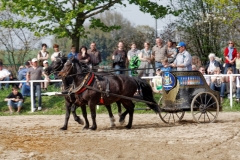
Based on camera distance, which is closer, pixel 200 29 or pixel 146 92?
pixel 146 92

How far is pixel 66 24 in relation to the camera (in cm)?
2417

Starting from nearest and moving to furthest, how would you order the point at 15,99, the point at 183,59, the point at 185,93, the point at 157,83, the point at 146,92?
the point at 185,93 → the point at 146,92 → the point at 183,59 → the point at 157,83 → the point at 15,99

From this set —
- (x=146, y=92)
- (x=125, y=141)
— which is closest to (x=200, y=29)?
(x=146, y=92)

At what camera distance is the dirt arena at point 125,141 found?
10.1 meters

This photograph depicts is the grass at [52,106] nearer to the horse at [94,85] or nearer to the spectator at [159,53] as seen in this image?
the spectator at [159,53]

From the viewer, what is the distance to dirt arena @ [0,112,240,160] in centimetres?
1006

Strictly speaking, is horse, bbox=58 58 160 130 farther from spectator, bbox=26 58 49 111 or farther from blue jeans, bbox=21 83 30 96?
blue jeans, bbox=21 83 30 96

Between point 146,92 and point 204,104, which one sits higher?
point 146,92

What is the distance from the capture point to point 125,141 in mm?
11539

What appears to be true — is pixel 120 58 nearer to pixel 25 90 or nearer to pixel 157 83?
pixel 157 83

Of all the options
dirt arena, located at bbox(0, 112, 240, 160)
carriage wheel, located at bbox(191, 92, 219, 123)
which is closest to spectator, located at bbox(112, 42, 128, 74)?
dirt arena, located at bbox(0, 112, 240, 160)

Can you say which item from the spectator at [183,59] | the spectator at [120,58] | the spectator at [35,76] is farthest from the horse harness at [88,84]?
the spectator at [35,76]

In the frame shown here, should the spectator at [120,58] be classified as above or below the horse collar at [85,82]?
above

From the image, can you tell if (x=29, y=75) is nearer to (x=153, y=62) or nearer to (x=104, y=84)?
(x=153, y=62)
